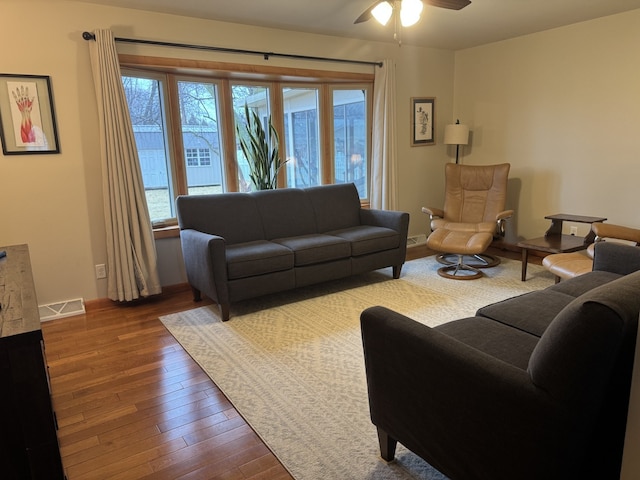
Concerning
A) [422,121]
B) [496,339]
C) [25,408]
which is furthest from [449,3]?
[25,408]

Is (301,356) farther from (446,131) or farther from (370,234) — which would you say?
(446,131)

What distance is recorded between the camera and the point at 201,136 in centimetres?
420

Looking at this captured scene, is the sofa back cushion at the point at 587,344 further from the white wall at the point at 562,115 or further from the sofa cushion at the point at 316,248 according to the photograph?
the white wall at the point at 562,115

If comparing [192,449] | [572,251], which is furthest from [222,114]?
[572,251]

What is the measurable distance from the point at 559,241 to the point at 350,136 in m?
2.49

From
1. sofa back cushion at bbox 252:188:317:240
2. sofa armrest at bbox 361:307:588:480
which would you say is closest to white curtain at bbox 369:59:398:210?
sofa back cushion at bbox 252:188:317:240

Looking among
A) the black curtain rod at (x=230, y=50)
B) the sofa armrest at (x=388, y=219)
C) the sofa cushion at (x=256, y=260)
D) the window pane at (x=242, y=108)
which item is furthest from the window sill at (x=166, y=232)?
the sofa armrest at (x=388, y=219)

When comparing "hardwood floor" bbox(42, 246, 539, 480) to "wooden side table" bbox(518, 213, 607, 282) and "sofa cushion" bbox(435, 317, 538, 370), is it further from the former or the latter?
"wooden side table" bbox(518, 213, 607, 282)

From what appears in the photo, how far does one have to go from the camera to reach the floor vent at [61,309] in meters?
3.41

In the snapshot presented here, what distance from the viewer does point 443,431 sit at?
55.7 inches

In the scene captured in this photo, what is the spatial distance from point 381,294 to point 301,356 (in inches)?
50.6

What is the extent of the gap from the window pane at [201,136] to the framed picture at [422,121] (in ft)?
7.84

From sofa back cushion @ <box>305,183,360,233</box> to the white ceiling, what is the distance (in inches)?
60.5

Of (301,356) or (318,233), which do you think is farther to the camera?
(318,233)
